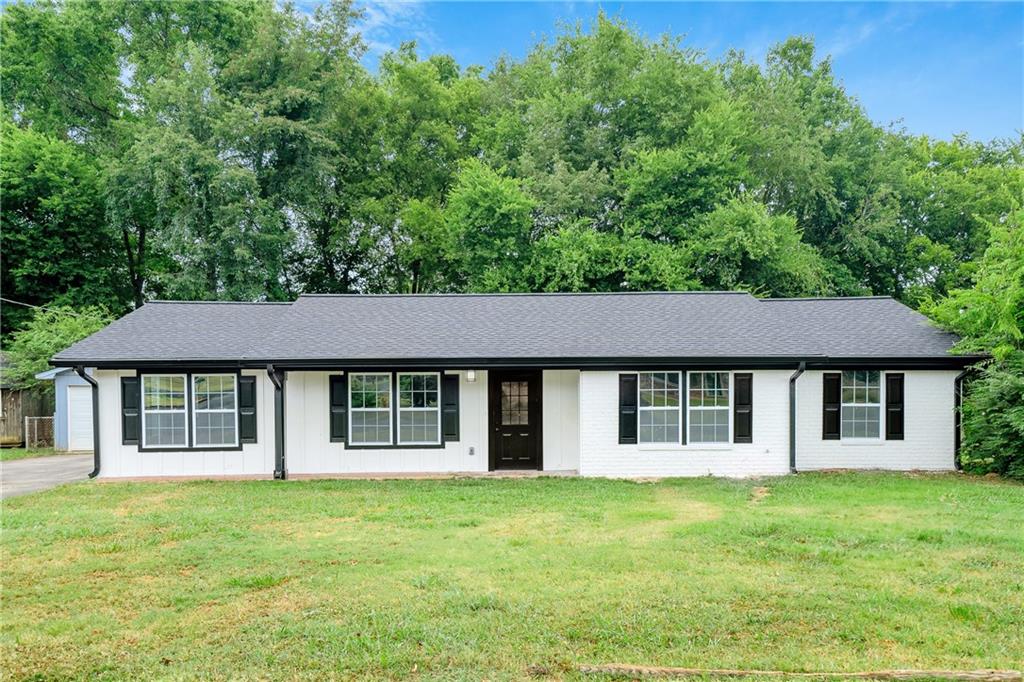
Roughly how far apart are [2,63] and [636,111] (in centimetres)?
2550

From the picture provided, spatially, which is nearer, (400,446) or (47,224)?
(400,446)

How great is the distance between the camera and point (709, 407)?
1166cm

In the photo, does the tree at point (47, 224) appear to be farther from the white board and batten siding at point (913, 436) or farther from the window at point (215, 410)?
the white board and batten siding at point (913, 436)

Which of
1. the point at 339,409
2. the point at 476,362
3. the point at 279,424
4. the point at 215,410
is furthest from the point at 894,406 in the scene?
the point at 215,410

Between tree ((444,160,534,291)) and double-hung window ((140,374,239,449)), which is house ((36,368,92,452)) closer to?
double-hung window ((140,374,239,449))

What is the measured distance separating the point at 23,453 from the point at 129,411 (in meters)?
Result: 6.34

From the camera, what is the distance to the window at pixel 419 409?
1207 cm

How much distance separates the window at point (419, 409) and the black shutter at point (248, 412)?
2.81m

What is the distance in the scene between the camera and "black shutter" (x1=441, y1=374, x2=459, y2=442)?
12.0 meters

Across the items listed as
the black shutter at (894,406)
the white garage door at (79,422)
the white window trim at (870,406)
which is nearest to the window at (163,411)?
the white garage door at (79,422)

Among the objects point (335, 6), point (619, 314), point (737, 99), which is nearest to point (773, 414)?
point (619, 314)

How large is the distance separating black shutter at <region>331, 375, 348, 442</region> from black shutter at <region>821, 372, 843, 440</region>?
30.8 ft

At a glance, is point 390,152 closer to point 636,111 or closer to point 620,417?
point 636,111

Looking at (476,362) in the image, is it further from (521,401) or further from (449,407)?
(521,401)
